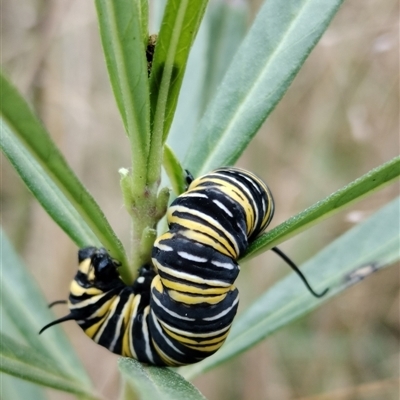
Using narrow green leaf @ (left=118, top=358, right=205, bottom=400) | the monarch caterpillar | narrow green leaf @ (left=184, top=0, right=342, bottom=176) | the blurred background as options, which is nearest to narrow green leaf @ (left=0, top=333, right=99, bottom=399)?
the monarch caterpillar

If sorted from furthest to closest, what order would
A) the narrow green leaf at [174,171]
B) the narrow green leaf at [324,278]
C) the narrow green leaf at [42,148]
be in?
the narrow green leaf at [324,278], the narrow green leaf at [174,171], the narrow green leaf at [42,148]

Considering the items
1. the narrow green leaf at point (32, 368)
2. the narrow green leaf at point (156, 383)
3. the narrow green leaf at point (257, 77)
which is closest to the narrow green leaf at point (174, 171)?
the narrow green leaf at point (257, 77)

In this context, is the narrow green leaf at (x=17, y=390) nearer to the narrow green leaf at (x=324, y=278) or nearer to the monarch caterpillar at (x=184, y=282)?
the narrow green leaf at (x=324, y=278)

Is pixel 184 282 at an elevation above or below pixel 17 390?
above

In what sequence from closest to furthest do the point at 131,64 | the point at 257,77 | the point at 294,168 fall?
the point at 131,64, the point at 257,77, the point at 294,168

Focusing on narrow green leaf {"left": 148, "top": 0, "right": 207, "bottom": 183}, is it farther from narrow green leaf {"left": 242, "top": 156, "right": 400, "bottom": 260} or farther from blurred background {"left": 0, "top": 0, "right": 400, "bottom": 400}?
blurred background {"left": 0, "top": 0, "right": 400, "bottom": 400}

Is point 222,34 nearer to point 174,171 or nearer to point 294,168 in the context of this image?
point 174,171

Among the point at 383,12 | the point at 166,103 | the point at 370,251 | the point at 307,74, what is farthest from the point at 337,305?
the point at 166,103

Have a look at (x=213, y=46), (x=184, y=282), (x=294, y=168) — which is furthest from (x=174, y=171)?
(x=294, y=168)
